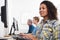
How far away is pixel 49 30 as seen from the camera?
5.09ft

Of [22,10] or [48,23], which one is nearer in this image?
[48,23]

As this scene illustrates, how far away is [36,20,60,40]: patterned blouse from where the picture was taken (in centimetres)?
152

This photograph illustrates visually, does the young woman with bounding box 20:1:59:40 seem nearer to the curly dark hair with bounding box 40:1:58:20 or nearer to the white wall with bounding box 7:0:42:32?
the curly dark hair with bounding box 40:1:58:20

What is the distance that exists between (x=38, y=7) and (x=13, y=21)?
0.39 metres

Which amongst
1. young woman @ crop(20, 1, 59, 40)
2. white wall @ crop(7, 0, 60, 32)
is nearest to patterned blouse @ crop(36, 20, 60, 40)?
young woman @ crop(20, 1, 59, 40)

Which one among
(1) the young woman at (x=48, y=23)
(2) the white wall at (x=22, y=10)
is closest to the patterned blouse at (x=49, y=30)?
(1) the young woman at (x=48, y=23)

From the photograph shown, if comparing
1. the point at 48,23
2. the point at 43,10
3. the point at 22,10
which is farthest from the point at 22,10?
the point at 48,23

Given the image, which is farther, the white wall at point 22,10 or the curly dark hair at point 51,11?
the white wall at point 22,10

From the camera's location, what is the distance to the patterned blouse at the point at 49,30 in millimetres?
1524

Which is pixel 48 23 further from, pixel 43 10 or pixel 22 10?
pixel 22 10

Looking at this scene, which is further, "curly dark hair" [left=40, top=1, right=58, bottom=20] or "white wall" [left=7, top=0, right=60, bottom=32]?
"white wall" [left=7, top=0, right=60, bottom=32]

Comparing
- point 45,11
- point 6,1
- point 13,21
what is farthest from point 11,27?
point 45,11

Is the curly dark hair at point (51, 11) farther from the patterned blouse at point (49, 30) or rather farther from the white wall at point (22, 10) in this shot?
the white wall at point (22, 10)

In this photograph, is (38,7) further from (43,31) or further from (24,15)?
(43,31)
